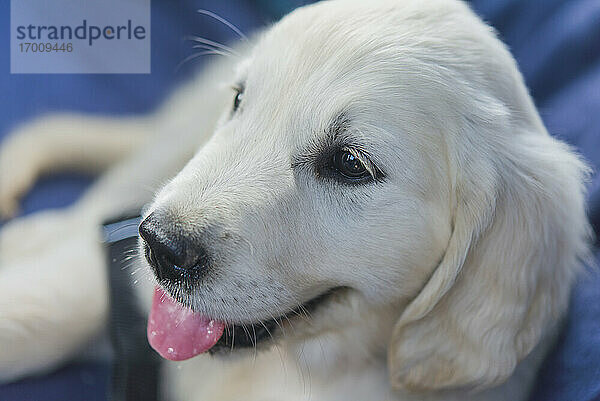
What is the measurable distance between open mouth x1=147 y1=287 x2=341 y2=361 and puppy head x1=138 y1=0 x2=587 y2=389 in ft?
0.06

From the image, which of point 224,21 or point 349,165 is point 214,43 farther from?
point 349,165

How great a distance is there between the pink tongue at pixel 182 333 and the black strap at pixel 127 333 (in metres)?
0.17

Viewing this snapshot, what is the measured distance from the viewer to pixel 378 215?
1.05 metres

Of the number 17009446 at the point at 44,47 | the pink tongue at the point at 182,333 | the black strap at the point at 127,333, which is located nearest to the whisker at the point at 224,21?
the number 17009446 at the point at 44,47

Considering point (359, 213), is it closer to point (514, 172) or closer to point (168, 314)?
point (514, 172)

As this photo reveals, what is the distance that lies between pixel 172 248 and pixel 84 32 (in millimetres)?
547

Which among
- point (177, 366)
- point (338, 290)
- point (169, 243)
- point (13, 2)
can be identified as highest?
point (13, 2)

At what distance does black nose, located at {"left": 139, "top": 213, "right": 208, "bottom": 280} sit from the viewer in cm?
98

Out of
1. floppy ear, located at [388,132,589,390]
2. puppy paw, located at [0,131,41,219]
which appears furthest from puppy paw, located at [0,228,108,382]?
floppy ear, located at [388,132,589,390]

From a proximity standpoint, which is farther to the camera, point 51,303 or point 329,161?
point 51,303

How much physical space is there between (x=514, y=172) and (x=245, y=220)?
1.48 ft

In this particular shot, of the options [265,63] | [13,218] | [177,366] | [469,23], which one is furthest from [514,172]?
[13,218]

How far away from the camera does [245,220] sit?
3.36 feet

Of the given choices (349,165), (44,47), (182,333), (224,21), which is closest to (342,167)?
(349,165)
